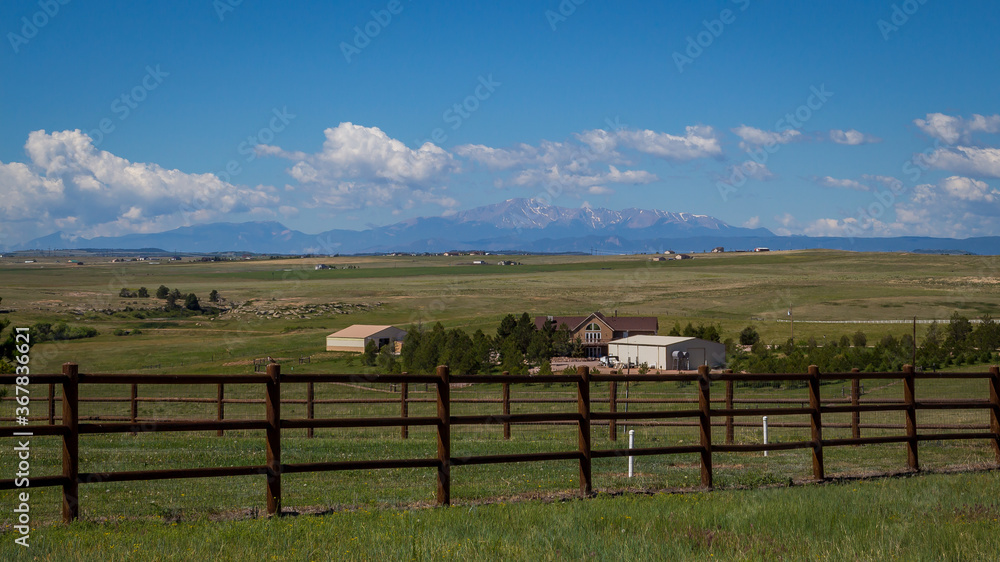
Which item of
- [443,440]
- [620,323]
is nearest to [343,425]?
[443,440]

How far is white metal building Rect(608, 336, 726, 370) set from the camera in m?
64.3

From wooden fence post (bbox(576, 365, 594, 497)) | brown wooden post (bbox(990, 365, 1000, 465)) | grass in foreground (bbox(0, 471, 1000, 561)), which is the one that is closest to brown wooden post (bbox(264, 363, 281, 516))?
grass in foreground (bbox(0, 471, 1000, 561))

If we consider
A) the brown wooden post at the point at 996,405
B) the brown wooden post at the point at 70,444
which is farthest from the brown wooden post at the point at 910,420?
the brown wooden post at the point at 70,444

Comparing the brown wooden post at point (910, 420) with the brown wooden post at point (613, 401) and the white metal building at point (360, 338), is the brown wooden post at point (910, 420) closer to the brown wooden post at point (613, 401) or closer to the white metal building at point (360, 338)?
the brown wooden post at point (613, 401)

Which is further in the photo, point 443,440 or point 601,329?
point 601,329

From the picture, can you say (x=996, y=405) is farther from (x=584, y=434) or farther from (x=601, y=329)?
(x=601, y=329)

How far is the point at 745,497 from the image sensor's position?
30.5 ft

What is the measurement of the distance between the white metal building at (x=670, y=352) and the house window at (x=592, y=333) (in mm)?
8154

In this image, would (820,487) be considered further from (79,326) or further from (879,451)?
(79,326)

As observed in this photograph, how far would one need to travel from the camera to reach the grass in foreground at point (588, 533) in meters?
6.80

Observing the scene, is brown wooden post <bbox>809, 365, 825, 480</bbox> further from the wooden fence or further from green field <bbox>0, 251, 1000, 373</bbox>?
green field <bbox>0, 251, 1000, 373</bbox>

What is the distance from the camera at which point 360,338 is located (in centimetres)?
7856

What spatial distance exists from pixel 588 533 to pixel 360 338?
72.5 meters

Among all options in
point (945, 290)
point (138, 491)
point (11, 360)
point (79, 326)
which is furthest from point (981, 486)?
point (945, 290)
